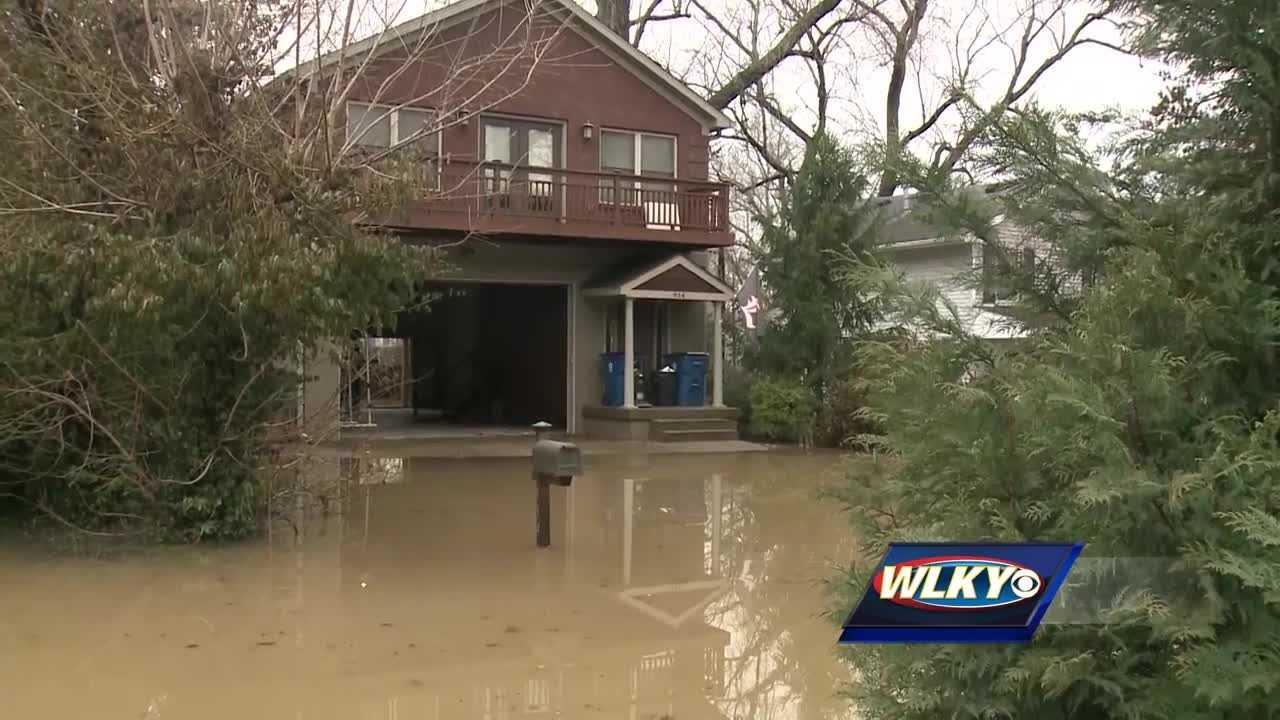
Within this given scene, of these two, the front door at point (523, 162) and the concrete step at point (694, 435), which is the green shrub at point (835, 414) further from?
the front door at point (523, 162)

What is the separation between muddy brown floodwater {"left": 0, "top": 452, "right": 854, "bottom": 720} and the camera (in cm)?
530

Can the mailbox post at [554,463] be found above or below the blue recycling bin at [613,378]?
below

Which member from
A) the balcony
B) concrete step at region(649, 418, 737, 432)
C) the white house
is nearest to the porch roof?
the balcony

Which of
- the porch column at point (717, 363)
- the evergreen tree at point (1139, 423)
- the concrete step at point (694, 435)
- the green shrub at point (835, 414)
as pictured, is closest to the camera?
the evergreen tree at point (1139, 423)

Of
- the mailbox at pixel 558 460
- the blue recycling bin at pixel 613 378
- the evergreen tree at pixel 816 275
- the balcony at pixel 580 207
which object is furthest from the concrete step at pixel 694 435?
the mailbox at pixel 558 460

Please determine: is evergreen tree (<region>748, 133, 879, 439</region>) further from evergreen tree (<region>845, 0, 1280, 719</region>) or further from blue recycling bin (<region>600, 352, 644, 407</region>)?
evergreen tree (<region>845, 0, 1280, 719</region>)

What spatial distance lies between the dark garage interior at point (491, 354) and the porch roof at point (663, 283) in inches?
60.4

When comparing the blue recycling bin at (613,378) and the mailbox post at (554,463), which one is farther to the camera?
the blue recycling bin at (613,378)

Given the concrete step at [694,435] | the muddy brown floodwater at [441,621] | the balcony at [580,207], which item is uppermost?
the balcony at [580,207]

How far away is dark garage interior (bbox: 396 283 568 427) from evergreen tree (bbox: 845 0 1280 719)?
17.3m

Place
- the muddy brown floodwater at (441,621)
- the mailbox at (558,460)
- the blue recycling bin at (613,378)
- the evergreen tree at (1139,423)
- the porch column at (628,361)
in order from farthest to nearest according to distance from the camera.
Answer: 1. the blue recycling bin at (613,378)
2. the porch column at (628,361)
3. the mailbox at (558,460)
4. the muddy brown floodwater at (441,621)
5. the evergreen tree at (1139,423)

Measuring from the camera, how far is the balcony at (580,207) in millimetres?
17641

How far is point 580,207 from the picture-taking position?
744 inches

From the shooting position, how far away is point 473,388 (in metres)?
25.8
